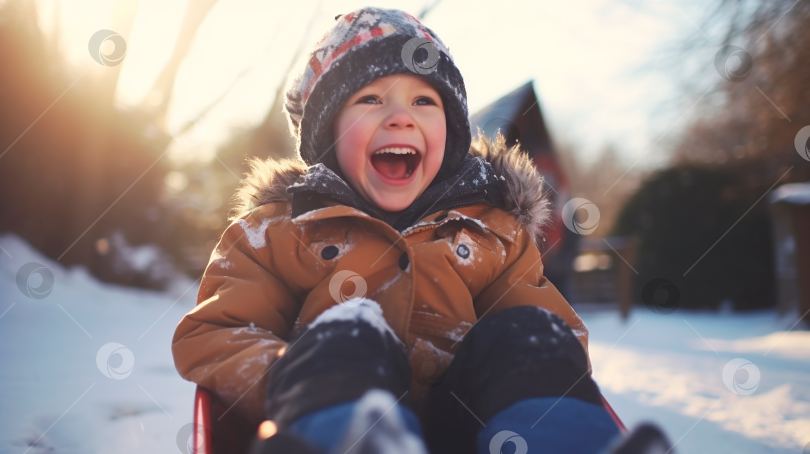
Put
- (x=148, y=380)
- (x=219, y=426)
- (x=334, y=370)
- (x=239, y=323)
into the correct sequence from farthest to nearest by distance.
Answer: (x=148, y=380), (x=239, y=323), (x=219, y=426), (x=334, y=370)

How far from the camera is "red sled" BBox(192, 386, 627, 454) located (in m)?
1.02

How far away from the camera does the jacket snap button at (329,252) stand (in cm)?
145

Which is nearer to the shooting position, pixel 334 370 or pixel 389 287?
pixel 334 370

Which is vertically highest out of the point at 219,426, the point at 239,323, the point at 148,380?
the point at 239,323

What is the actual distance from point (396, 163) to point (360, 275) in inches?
16.8

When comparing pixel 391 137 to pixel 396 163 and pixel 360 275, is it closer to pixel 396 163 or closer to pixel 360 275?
pixel 396 163

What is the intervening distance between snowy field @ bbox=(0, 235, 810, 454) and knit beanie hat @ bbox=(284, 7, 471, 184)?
1107 mm

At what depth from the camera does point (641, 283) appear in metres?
8.38

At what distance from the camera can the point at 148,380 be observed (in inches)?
93.1

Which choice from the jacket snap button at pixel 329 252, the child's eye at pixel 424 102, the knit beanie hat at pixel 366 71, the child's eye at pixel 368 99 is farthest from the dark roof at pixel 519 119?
the jacket snap button at pixel 329 252

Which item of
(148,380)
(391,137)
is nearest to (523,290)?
(391,137)

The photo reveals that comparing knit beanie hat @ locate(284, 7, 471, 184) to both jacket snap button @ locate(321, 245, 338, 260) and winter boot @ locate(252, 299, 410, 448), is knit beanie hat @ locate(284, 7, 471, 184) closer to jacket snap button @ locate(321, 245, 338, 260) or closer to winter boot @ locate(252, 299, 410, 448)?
jacket snap button @ locate(321, 245, 338, 260)

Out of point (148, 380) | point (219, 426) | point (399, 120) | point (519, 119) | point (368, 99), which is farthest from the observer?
point (519, 119)

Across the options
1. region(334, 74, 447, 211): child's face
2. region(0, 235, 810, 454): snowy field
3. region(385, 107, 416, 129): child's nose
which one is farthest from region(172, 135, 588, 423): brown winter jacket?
region(0, 235, 810, 454): snowy field
